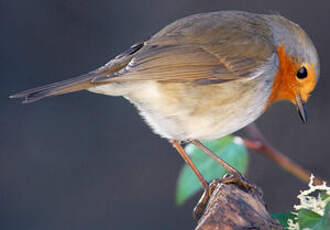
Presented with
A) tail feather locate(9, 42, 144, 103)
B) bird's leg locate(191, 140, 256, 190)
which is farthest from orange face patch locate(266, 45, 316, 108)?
tail feather locate(9, 42, 144, 103)

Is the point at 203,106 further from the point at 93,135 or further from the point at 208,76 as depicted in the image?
the point at 93,135

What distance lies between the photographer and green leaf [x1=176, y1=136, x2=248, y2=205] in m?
2.41

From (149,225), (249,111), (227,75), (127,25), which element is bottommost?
(149,225)

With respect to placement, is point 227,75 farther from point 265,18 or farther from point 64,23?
point 64,23

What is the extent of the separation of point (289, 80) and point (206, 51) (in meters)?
0.43

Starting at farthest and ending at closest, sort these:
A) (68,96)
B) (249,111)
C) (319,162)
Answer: (68,96) → (319,162) → (249,111)

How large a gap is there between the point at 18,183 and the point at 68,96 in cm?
84

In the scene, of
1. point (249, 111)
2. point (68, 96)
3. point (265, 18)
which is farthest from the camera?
point (68, 96)

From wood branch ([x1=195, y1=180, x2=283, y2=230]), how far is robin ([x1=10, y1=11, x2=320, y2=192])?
1.97ft

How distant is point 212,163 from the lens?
254 cm

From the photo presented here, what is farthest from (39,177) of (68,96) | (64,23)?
(64,23)

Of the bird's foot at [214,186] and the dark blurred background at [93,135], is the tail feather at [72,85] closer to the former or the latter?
the bird's foot at [214,186]

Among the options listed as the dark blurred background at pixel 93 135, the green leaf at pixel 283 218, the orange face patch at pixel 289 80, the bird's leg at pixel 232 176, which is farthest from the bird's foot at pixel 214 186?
the dark blurred background at pixel 93 135

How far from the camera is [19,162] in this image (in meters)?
4.89
